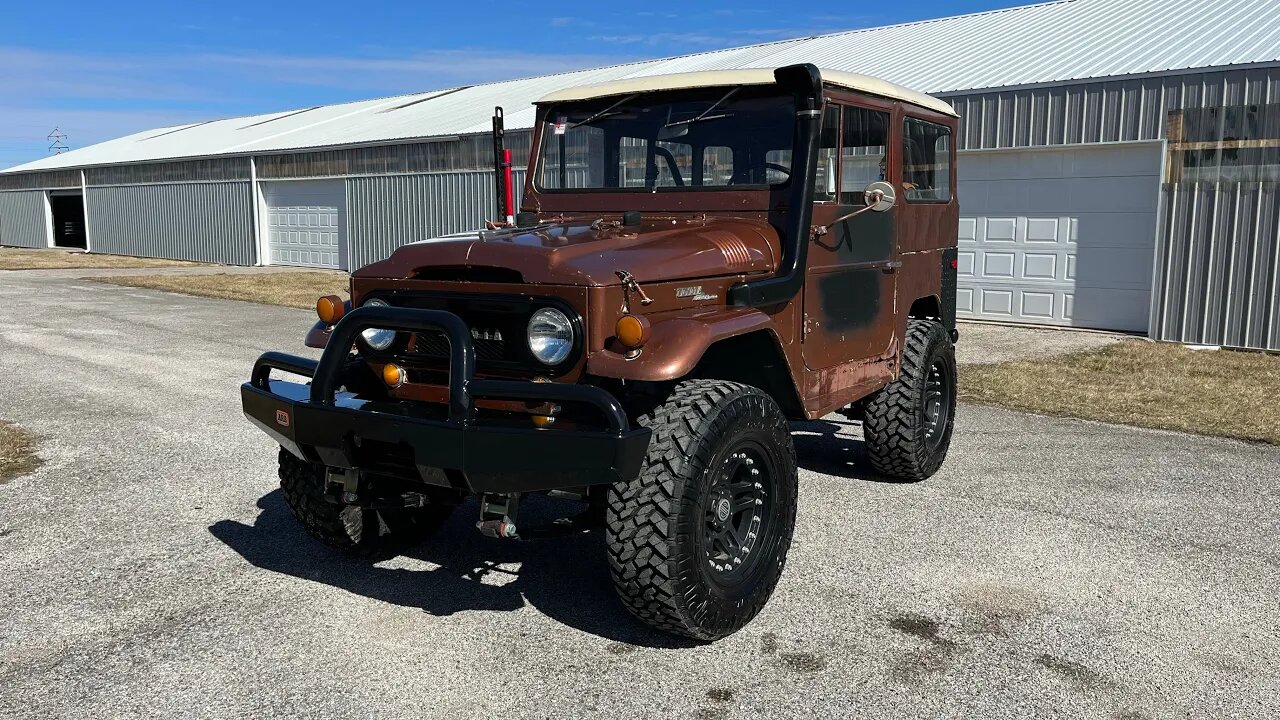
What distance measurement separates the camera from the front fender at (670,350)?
3.55 m

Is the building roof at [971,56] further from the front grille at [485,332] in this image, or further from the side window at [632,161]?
the front grille at [485,332]

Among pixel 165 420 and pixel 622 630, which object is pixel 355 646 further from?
pixel 165 420

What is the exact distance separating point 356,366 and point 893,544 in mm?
2624

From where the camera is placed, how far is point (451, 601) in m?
4.24

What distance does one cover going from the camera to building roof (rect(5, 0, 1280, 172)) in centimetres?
1271

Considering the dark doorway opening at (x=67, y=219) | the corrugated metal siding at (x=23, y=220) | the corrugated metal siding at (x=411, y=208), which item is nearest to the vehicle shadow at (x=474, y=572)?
the corrugated metal siding at (x=411, y=208)

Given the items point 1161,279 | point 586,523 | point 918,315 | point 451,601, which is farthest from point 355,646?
point 1161,279

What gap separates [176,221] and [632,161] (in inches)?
1138

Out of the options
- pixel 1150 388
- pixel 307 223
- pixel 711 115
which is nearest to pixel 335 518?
pixel 711 115

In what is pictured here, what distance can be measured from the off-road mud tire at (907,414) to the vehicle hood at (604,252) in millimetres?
1651

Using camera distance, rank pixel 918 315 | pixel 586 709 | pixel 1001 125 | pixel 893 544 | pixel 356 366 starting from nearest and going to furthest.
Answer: pixel 586 709, pixel 356 366, pixel 893 544, pixel 918 315, pixel 1001 125

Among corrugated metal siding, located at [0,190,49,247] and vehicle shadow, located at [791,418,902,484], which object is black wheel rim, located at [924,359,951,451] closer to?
vehicle shadow, located at [791,418,902,484]

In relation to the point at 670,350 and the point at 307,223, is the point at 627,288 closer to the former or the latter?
the point at 670,350

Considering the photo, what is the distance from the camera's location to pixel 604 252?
13.0 feet
